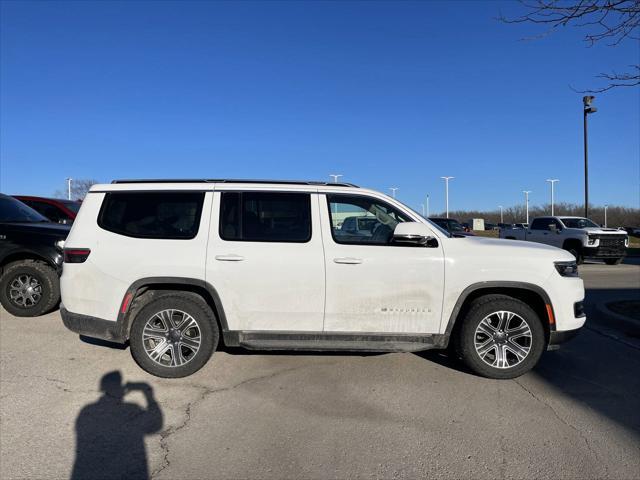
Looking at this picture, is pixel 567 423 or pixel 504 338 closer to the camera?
pixel 567 423

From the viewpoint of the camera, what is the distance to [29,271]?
6.78 meters

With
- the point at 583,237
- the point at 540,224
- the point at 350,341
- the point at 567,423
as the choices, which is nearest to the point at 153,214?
the point at 350,341

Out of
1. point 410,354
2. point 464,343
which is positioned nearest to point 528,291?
point 464,343

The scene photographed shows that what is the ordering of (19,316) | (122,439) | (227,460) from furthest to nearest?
(19,316), (122,439), (227,460)

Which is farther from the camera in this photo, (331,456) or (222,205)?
(222,205)

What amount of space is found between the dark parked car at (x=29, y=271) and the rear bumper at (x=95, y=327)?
9.09 ft

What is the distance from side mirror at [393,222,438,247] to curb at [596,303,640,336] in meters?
3.78

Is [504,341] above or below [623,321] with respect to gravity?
above

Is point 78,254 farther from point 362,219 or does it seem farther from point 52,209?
point 52,209

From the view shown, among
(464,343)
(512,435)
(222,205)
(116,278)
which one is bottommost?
(512,435)

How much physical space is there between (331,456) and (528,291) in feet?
8.76

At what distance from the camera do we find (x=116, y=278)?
4352mm

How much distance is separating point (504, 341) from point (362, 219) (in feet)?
6.18

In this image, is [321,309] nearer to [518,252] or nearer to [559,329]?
[518,252]
